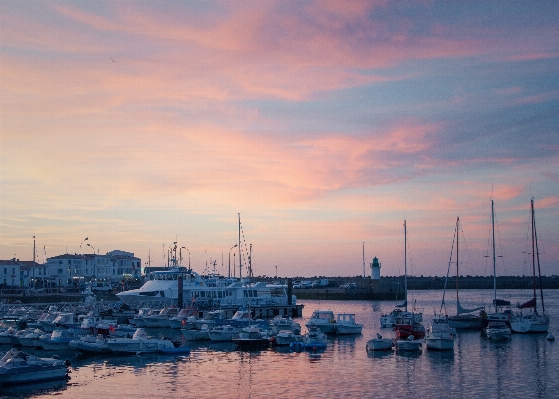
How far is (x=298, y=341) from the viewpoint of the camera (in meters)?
50.7

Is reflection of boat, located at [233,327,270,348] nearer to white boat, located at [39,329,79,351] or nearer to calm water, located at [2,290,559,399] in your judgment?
calm water, located at [2,290,559,399]

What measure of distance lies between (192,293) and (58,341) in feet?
118

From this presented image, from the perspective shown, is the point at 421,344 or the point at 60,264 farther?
the point at 60,264

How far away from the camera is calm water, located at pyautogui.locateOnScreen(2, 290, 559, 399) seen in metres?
34.1

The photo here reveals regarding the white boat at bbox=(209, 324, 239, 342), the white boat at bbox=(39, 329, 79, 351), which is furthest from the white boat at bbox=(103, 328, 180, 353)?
the white boat at bbox=(209, 324, 239, 342)

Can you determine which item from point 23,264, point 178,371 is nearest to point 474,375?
point 178,371

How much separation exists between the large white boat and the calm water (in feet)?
99.6

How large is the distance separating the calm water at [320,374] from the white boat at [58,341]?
91cm

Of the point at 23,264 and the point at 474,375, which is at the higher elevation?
the point at 23,264

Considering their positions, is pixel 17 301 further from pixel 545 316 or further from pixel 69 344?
pixel 545 316

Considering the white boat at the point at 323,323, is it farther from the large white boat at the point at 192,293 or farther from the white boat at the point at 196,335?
the large white boat at the point at 192,293

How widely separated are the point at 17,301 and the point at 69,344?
160ft

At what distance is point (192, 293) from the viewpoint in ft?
273

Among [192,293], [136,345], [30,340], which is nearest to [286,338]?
[136,345]
